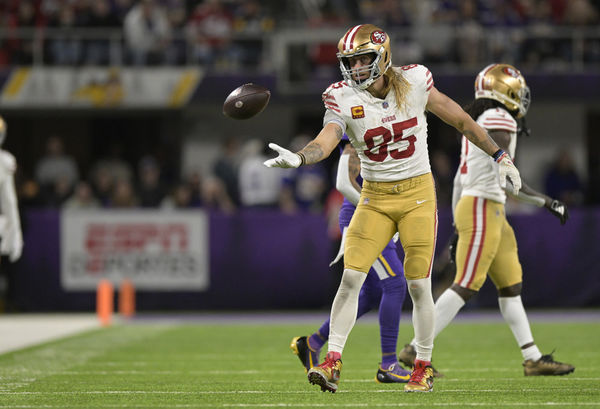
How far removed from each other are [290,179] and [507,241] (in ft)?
26.0

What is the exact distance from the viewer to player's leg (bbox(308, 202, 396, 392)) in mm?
5609

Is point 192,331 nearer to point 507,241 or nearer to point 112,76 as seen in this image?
point 507,241

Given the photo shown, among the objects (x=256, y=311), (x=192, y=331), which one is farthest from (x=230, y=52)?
(x=192, y=331)

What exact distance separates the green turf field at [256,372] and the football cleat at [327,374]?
0.06 m

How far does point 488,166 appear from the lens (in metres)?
6.89

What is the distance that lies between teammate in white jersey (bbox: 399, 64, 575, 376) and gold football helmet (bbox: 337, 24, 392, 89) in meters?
1.45

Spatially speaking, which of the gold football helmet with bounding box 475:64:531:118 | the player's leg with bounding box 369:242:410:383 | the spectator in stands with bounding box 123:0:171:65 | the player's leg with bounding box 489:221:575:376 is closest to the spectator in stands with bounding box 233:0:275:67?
the spectator in stands with bounding box 123:0:171:65

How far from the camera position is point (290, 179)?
1477 centimetres

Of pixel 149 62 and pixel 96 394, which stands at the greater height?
pixel 149 62

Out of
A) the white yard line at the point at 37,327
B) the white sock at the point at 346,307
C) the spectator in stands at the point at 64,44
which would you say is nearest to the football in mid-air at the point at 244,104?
the white sock at the point at 346,307

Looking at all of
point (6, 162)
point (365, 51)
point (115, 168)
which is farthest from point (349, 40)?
point (115, 168)

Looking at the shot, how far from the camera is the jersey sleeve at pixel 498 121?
6.81 meters

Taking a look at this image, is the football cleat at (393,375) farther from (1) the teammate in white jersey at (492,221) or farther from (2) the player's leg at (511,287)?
(2) the player's leg at (511,287)

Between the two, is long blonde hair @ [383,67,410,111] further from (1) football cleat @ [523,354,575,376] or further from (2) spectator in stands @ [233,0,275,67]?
(2) spectator in stands @ [233,0,275,67]
